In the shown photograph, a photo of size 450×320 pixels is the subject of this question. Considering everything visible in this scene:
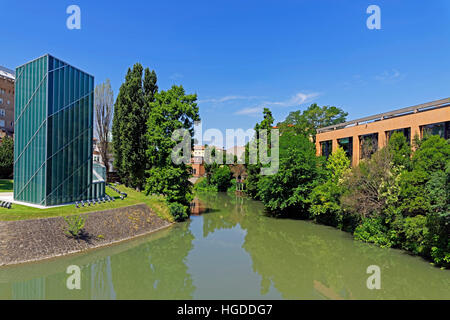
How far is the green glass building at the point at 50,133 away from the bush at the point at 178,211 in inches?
278

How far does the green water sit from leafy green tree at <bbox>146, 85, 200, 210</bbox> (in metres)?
5.27

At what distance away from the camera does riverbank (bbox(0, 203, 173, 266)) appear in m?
13.2

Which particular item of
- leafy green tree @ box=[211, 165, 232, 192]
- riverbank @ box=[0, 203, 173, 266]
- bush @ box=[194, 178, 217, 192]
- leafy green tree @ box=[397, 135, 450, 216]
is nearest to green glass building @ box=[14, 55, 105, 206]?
riverbank @ box=[0, 203, 173, 266]

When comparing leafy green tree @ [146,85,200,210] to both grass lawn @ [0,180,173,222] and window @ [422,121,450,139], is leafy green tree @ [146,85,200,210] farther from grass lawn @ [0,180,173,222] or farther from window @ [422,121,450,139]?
window @ [422,121,450,139]

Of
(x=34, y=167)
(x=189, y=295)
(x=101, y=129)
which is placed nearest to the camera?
(x=189, y=295)

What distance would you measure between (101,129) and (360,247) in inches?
1339

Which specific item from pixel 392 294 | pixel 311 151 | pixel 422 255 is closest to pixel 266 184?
pixel 311 151

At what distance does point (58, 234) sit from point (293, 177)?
18925 mm

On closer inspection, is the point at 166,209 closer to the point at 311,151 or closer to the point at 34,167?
the point at 34,167

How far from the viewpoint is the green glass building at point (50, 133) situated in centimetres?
1814

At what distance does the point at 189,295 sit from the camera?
10.6 m

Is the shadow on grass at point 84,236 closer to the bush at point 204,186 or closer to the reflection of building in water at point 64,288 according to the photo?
the reflection of building in water at point 64,288

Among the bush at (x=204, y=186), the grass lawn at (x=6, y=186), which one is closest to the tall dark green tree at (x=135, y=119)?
the grass lawn at (x=6, y=186)

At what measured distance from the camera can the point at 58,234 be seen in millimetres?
14961
